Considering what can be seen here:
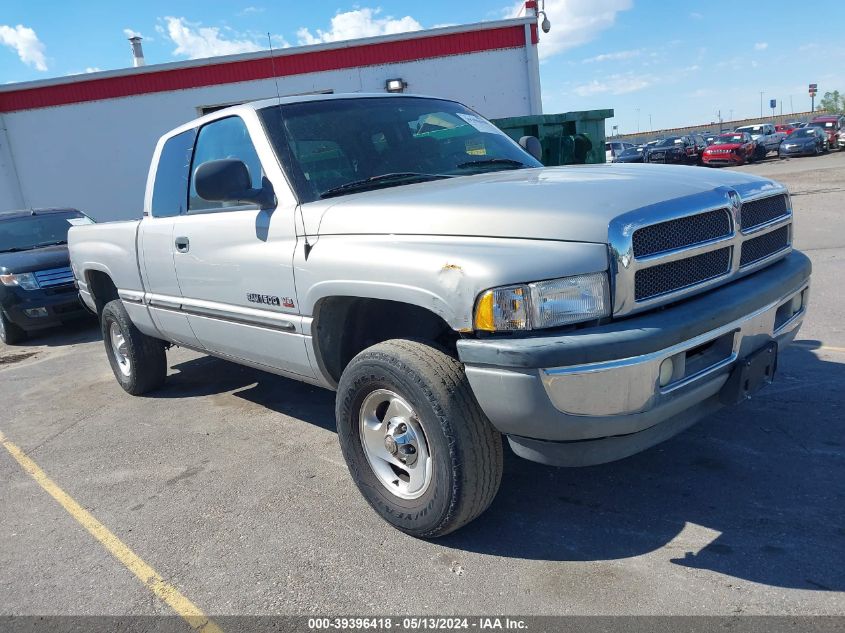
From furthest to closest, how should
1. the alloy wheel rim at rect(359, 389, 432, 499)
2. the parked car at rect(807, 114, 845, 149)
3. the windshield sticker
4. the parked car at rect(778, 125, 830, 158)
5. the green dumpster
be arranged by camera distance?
the parked car at rect(807, 114, 845, 149) < the parked car at rect(778, 125, 830, 158) < the green dumpster < the windshield sticker < the alloy wheel rim at rect(359, 389, 432, 499)

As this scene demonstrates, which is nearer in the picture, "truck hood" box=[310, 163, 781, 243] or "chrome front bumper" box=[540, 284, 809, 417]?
"chrome front bumper" box=[540, 284, 809, 417]

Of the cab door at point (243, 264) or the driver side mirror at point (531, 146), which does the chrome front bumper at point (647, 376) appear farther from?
the driver side mirror at point (531, 146)

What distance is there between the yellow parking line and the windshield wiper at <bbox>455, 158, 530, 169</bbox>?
8.15 feet

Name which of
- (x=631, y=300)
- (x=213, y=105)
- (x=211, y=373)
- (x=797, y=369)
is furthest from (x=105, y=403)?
(x=213, y=105)

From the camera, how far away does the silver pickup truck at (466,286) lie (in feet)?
7.84

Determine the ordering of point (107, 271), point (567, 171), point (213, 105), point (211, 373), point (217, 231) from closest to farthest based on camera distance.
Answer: point (567, 171) → point (217, 231) → point (107, 271) → point (211, 373) → point (213, 105)

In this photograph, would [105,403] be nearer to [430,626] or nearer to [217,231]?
[217,231]

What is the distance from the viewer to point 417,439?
2.90 meters

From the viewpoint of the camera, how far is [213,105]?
17.1m

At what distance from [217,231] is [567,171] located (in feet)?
6.40

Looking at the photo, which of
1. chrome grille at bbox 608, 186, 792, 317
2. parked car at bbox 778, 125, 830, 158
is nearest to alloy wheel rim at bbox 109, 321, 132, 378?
chrome grille at bbox 608, 186, 792, 317

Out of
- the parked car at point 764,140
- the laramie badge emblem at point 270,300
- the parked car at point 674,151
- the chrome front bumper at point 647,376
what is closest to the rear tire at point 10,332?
the laramie badge emblem at point 270,300

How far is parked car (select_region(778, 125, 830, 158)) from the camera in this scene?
32.4 meters

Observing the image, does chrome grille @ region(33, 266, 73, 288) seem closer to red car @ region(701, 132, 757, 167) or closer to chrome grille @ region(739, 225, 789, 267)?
chrome grille @ region(739, 225, 789, 267)
